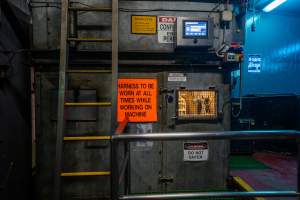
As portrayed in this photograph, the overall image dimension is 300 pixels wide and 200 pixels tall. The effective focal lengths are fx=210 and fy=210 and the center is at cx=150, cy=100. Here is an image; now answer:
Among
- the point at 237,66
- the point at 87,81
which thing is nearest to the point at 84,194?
the point at 87,81

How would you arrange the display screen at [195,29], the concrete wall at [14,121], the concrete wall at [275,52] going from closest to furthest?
the concrete wall at [14,121] → the display screen at [195,29] → the concrete wall at [275,52]

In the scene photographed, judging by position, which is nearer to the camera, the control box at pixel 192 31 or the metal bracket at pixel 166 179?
the control box at pixel 192 31

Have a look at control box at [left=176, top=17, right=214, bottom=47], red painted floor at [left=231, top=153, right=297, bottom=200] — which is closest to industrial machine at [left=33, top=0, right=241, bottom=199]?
control box at [left=176, top=17, right=214, bottom=47]

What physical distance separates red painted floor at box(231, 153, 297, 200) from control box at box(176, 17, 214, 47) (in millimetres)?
2045

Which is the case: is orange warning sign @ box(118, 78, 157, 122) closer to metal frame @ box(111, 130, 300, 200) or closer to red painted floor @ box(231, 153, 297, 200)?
metal frame @ box(111, 130, 300, 200)

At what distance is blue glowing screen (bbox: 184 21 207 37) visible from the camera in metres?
2.44

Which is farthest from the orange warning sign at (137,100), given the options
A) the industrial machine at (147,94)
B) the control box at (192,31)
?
the control box at (192,31)

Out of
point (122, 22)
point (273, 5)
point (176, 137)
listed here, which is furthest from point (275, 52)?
point (176, 137)

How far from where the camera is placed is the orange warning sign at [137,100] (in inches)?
99.7

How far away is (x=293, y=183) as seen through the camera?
2.96m

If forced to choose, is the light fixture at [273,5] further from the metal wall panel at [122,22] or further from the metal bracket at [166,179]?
the metal bracket at [166,179]

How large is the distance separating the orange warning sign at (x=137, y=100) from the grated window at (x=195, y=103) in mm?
321

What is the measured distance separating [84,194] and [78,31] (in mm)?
1935

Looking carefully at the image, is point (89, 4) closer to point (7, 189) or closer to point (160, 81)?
point (160, 81)
